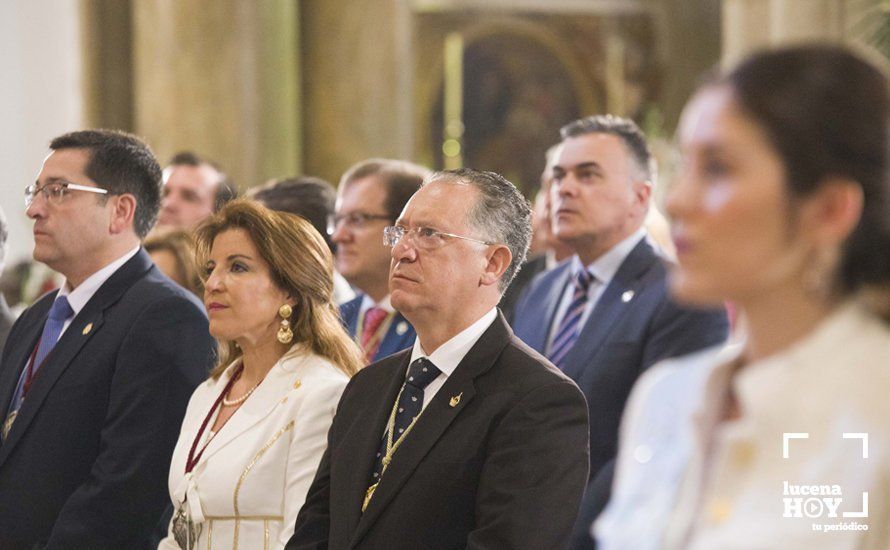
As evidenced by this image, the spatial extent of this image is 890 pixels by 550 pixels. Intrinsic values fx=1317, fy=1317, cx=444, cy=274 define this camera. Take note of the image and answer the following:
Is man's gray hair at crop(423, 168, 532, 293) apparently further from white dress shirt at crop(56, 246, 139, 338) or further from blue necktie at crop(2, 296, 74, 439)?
blue necktie at crop(2, 296, 74, 439)

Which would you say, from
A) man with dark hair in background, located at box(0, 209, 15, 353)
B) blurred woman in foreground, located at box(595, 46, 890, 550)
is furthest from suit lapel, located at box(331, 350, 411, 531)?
man with dark hair in background, located at box(0, 209, 15, 353)

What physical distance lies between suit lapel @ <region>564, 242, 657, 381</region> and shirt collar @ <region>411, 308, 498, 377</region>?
87cm

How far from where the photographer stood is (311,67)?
11500 mm

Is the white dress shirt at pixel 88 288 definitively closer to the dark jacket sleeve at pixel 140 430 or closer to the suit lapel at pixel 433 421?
the dark jacket sleeve at pixel 140 430

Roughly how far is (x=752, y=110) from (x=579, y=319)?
121 inches

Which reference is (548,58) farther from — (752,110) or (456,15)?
(752,110)

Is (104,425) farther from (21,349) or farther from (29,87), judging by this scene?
(29,87)

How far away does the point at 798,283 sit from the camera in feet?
5.90

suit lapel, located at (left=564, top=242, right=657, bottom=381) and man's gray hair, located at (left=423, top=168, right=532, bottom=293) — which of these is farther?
suit lapel, located at (left=564, top=242, right=657, bottom=381)

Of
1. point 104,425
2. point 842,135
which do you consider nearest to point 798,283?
point 842,135

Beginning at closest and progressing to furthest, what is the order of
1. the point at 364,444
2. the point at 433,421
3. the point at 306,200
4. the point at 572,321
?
1. the point at 433,421
2. the point at 364,444
3. the point at 572,321
4. the point at 306,200

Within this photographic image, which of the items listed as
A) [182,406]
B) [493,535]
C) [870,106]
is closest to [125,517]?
[182,406]

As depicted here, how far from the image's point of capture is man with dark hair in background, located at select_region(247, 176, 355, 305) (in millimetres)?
5656
